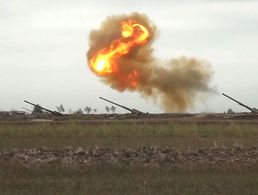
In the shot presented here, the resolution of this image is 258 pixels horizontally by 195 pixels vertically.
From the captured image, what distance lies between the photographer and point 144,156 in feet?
73.0

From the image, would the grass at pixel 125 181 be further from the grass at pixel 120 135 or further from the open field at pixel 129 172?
the grass at pixel 120 135

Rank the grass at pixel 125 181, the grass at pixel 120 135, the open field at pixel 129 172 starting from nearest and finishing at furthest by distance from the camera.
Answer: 1. the grass at pixel 125 181
2. the open field at pixel 129 172
3. the grass at pixel 120 135

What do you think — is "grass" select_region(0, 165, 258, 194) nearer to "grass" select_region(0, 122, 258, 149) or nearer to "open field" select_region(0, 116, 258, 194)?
"open field" select_region(0, 116, 258, 194)

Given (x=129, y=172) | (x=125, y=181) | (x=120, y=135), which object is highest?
(x=120, y=135)

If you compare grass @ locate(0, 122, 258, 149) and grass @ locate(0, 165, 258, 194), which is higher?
grass @ locate(0, 122, 258, 149)

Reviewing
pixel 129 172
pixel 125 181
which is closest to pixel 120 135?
pixel 129 172

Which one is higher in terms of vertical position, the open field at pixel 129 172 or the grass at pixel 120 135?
the grass at pixel 120 135

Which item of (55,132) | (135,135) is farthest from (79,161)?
(55,132)

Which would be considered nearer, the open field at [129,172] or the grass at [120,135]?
the open field at [129,172]

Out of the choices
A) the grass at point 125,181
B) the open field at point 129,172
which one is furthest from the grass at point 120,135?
the grass at point 125,181

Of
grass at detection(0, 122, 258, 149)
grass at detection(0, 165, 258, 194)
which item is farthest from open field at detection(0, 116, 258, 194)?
grass at detection(0, 122, 258, 149)

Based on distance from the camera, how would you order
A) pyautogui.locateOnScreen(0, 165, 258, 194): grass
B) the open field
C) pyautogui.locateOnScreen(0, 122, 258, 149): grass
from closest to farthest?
pyautogui.locateOnScreen(0, 165, 258, 194): grass
the open field
pyautogui.locateOnScreen(0, 122, 258, 149): grass

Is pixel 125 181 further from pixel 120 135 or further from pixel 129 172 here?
Answer: pixel 120 135

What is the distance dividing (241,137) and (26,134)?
1470cm
